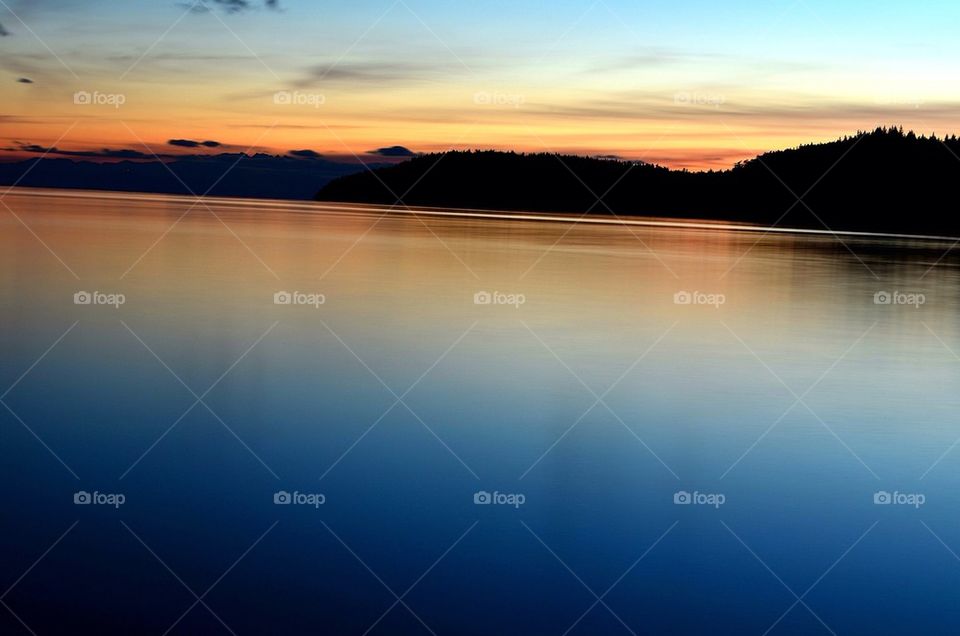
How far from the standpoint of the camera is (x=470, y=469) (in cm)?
873

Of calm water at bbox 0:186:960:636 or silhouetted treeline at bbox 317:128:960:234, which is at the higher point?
silhouetted treeline at bbox 317:128:960:234

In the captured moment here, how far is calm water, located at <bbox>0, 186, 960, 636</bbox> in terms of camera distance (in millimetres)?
6219

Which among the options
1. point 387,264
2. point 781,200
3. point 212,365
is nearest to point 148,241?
point 387,264

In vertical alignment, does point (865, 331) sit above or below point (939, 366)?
above

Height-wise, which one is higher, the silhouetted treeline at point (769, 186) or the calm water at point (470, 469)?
the silhouetted treeline at point (769, 186)

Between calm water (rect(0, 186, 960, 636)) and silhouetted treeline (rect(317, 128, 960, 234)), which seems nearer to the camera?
calm water (rect(0, 186, 960, 636))

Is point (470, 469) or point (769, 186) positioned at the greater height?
point (769, 186)

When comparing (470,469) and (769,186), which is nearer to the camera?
(470,469)

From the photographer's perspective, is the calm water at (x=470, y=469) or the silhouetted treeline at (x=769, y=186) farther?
the silhouetted treeline at (x=769, y=186)

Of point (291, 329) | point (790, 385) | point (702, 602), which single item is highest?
point (291, 329)

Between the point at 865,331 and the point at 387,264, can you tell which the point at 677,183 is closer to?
the point at 387,264

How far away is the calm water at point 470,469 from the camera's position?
622 cm

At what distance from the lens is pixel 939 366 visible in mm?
14625

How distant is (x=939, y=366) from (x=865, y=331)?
331cm
